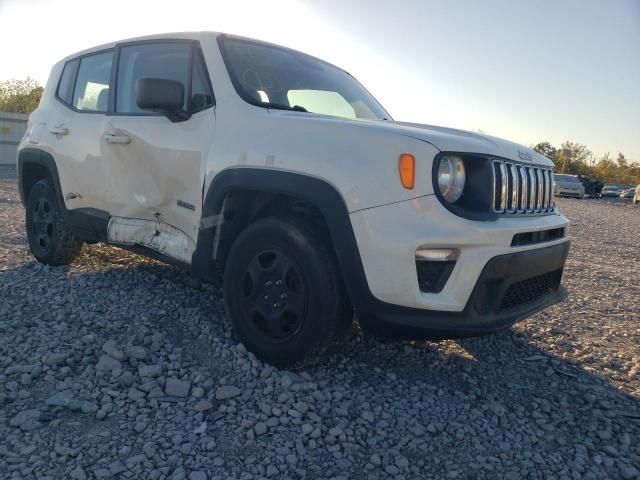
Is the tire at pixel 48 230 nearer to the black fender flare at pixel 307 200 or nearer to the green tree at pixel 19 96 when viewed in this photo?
the black fender flare at pixel 307 200

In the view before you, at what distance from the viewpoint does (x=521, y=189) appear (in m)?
2.80

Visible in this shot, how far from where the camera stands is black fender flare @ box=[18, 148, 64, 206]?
442cm

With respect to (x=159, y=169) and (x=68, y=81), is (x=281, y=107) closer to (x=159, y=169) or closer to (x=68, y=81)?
(x=159, y=169)

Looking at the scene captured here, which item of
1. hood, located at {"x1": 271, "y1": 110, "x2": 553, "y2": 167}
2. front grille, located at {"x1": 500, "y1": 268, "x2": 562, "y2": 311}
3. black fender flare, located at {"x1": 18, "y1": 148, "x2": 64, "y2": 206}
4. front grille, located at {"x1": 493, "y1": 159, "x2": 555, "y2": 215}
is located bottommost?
front grille, located at {"x1": 500, "y1": 268, "x2": 562, "y2": 311}

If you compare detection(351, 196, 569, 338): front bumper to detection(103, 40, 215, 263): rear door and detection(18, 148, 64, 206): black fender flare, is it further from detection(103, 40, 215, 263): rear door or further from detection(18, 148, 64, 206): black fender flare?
detection(18, 148, 64, 206): black fender flare

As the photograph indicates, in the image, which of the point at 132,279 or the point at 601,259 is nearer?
the point at 132,279

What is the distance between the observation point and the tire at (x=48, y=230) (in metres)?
4.57

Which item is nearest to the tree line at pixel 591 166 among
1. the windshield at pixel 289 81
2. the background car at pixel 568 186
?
the background car at pixel 568 186

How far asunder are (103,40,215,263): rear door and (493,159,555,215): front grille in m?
1.68

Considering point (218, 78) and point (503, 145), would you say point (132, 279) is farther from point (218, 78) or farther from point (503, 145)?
point (503, 145)

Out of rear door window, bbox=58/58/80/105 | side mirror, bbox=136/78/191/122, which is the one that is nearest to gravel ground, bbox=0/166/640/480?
side mirror, bbox=136/78/191/122

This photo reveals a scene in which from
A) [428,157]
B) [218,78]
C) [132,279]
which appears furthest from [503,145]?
[132,279]

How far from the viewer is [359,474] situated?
6.86ft

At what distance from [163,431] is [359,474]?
87 centimetres
